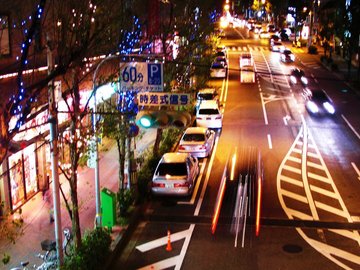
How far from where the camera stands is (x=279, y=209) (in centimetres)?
1959

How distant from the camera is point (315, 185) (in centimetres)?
2247

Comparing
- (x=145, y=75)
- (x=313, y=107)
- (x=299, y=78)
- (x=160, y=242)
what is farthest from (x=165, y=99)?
(x=299, y=78)

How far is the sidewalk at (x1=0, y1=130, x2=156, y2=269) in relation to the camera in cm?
1557

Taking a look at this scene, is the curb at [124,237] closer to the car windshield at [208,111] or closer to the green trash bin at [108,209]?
the green trash bin at [108,209]

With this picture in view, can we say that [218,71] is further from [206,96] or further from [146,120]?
[146,120]

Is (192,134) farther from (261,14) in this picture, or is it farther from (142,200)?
(261,14)

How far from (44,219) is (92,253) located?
509 cm

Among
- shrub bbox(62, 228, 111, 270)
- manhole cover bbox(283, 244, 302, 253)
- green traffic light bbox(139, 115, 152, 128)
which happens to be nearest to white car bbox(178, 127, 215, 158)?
manhole cover bbox(283, 244, 302, 253)

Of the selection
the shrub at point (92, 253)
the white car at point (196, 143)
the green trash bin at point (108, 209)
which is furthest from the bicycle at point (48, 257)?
the white car at point (196, 143)

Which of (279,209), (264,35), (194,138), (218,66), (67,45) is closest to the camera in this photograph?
(67,45)

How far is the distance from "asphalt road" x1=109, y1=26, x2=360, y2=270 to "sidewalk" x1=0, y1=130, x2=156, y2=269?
183cm

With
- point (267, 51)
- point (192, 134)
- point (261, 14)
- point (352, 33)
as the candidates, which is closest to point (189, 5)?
point (192, 134)

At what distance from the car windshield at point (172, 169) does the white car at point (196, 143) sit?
526 centimetres

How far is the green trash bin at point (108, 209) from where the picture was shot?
55.3 feet
